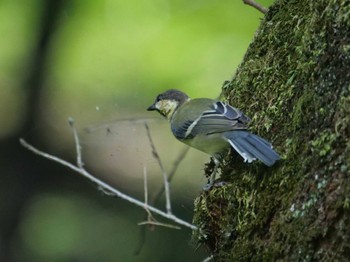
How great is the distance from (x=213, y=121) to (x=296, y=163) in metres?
0.72

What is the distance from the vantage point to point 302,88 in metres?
2.16

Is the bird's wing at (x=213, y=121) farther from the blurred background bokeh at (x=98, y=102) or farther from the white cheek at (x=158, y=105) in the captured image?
the blurred background bokeh at (x=98, y=102)

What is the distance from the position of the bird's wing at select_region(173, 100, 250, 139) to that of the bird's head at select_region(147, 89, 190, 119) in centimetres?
24

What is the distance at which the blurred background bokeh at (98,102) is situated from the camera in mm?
4910

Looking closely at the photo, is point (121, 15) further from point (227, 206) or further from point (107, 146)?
point (227, 206)

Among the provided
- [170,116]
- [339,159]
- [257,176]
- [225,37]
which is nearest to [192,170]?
[225,37]

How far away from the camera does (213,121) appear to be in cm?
270

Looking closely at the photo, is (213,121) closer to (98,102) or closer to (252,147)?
(252,147)

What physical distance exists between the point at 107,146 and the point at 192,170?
1.97 feet

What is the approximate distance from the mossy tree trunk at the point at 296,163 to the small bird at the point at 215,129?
48 millimetres

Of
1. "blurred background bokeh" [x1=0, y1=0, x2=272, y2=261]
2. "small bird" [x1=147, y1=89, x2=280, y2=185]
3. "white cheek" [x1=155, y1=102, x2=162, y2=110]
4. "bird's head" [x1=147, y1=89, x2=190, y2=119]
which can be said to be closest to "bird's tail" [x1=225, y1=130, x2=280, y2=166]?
"small bird" [x1=147, y1=89, x2=280, y2=185]

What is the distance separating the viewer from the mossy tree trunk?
6.09ft

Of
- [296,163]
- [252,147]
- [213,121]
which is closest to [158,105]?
[213,121]

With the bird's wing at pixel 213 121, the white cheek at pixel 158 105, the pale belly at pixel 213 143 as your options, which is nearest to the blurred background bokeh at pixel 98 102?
the white cheek at pixel 158 105
